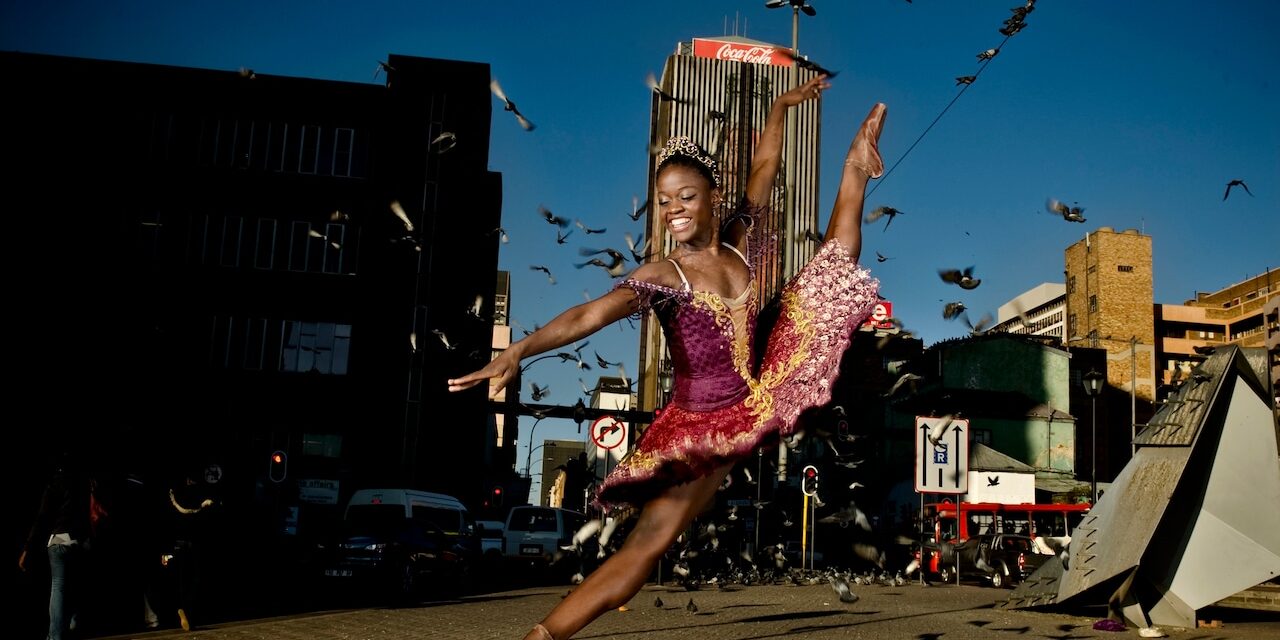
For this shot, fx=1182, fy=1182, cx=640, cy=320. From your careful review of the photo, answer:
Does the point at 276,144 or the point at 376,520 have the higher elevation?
the point at 276,144

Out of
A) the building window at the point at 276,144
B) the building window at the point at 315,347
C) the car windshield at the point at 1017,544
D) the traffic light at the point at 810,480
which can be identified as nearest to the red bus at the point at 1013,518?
the car windshield at the point at 1017,544

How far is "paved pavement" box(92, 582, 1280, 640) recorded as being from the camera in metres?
11.7

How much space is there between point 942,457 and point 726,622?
5.98 metres

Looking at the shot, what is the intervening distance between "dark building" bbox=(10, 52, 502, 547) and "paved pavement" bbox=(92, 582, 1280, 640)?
26620 mm

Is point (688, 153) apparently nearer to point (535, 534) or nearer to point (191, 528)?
point (191, 528)

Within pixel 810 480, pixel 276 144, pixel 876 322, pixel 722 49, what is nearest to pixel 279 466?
pixel 810 480

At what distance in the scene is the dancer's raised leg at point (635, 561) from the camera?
4.59 m

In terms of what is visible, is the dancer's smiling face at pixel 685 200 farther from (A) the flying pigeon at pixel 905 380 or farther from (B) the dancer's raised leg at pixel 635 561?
(A) the flying pigeon at pixel 905 380

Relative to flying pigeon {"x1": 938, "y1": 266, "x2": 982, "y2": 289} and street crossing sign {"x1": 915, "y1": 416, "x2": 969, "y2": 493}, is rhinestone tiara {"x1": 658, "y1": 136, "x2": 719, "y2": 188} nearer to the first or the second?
flying pigeon {"x1": 938, "y1": 266, "x2": 982, "y2": 289}

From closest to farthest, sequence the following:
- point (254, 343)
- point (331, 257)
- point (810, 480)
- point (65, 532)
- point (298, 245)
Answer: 1. point (65, 532)
2. point (810, 480)
3. point (254, 343)
4. point (298, 245)
5. point (331, 257)

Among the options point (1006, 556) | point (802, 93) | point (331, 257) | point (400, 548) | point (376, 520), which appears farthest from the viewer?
point (331, 257)

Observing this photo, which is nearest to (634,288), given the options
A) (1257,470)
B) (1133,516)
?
(1133,516)

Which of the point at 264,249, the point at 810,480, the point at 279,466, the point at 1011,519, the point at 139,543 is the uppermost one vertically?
the point at 264,249

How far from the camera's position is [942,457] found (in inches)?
712
